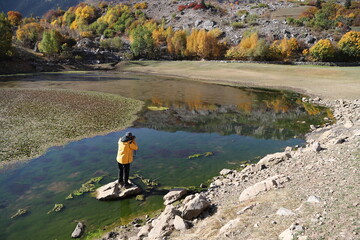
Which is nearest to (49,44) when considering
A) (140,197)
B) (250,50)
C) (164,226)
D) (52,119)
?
(250,50)

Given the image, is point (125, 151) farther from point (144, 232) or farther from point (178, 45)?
point (178, 45)

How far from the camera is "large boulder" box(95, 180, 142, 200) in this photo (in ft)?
41.1

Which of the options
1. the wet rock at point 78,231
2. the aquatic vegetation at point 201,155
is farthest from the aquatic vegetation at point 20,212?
the aquatic vegetation at point 201,155

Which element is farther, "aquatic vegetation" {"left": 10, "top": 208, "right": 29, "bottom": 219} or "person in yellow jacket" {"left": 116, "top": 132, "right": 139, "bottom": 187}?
"person in yellow jacket" {"left": 116, "top": 132, "right": 139, "bottom": 187}

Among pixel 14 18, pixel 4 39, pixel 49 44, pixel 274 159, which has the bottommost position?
pixel 274 159

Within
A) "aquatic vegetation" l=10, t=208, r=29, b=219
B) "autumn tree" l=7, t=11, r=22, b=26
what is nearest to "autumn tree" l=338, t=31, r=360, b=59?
"aquatic vegetation" l=10, t=208, r=29, b=219

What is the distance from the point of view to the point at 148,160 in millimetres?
17062

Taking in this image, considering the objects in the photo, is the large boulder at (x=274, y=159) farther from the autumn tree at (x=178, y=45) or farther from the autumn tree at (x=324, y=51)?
the autumn tree at (x=178, y=45)

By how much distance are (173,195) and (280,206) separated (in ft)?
16.9

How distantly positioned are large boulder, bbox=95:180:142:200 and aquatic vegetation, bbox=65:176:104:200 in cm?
54

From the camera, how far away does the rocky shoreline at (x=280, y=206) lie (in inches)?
287

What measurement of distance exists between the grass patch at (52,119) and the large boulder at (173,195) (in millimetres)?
10231

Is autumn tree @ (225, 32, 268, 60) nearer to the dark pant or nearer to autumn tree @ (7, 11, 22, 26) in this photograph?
the dark pant

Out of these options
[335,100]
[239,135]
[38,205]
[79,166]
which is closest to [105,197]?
[38,205]
